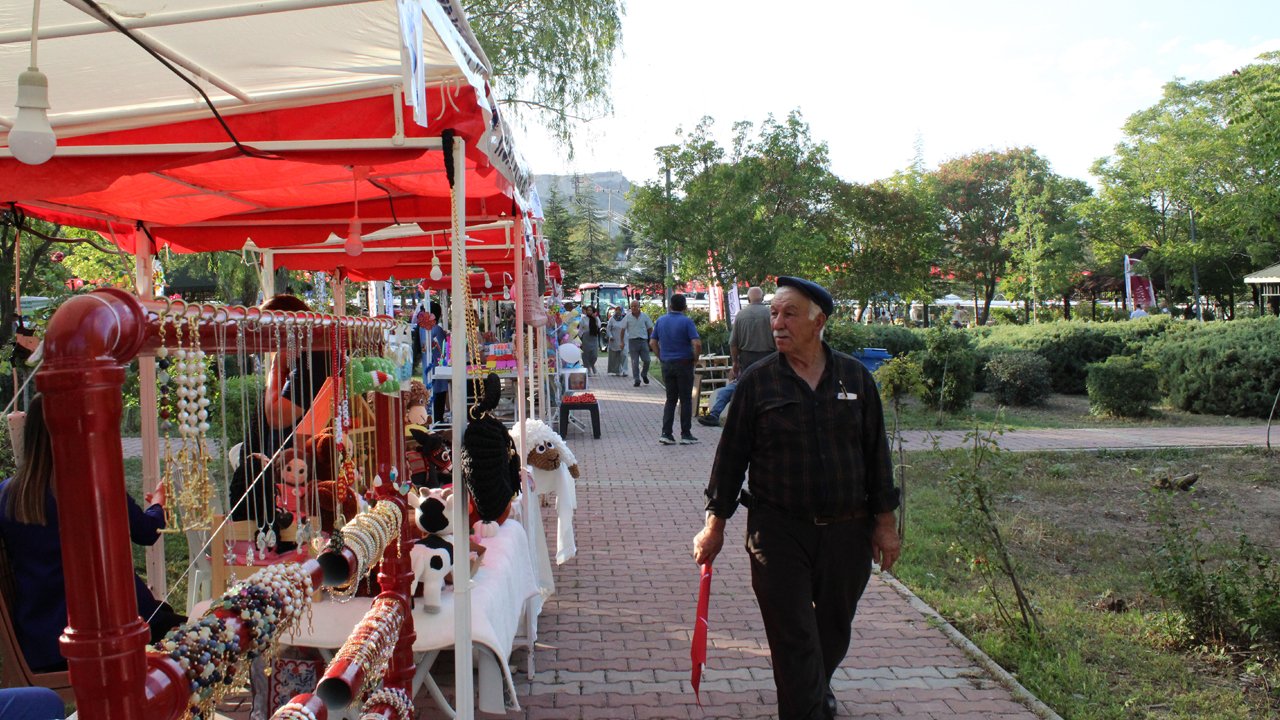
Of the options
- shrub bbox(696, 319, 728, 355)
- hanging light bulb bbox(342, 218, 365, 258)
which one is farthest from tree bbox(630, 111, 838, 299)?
hanging light bulb bbox(342, 218, 365, 258)

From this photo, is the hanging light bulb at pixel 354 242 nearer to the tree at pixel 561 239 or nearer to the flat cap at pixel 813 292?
the flat cap at pixel 813 292

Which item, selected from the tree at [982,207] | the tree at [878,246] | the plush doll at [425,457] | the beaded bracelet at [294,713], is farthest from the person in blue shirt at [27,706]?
the tree at [982,207]

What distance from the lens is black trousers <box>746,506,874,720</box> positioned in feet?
12.0

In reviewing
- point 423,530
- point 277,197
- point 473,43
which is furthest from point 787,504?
point 277,197

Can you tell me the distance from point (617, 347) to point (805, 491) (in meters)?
Answer: 22.7

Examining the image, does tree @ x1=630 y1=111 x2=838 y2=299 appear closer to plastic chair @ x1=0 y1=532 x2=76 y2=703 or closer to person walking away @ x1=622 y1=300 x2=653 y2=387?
person walking away @ x1=622 y1=300 x2=653 y2=387

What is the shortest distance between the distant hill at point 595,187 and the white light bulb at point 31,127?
603 centimetres

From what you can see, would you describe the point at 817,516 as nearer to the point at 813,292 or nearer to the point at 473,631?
the point at 813,292

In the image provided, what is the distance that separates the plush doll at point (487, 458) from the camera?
3.53 metres

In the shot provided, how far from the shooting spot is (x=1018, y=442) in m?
13.0

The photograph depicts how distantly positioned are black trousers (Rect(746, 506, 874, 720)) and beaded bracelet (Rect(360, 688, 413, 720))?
1472 millimetres

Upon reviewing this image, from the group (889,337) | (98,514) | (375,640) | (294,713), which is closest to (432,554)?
(375,640)

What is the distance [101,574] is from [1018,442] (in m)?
13.2

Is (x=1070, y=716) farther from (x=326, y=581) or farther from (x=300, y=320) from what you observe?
(x=300, y=320)
